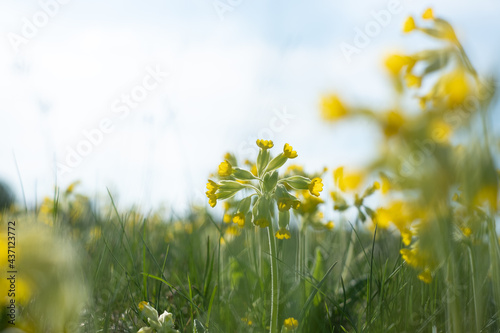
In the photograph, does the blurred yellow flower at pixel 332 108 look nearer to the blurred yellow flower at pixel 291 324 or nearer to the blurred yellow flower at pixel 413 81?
the blurred yellow flower at pixel 413 81

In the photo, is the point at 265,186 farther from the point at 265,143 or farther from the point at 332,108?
the point at 332,108

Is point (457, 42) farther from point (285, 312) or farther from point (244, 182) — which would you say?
point (285, 312)

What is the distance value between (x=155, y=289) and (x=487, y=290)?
1.60 m

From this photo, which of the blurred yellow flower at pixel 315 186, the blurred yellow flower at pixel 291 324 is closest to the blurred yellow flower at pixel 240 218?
the blurred yellow flower at pixel 315 186

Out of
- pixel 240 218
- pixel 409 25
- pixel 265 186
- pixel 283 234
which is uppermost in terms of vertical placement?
pixel 409 25

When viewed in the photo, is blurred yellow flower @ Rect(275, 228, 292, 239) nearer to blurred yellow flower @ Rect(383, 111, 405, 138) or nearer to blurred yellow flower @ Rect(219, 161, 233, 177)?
blurred yellow flower @ Rect(219, 161, 233, 177)

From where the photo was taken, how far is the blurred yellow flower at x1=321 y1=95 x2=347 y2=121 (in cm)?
122

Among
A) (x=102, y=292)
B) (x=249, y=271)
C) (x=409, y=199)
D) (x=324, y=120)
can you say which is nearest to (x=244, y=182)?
(x=249, y=271)

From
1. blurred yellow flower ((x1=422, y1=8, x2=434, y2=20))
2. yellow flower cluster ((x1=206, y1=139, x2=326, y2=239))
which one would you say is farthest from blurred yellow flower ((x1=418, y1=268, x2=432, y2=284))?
blurred yellow flower ((x1=422, y1=8, x2=434, y2=20))

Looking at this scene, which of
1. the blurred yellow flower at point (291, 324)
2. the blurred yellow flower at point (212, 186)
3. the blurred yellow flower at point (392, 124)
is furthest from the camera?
the blurred yellow flower at point (212, 186)

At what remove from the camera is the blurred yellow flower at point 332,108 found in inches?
47.9

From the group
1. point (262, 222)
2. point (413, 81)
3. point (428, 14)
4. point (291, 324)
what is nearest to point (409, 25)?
point (428, 14)

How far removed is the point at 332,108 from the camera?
122 centimetres

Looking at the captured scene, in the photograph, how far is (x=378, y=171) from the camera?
1.11m
